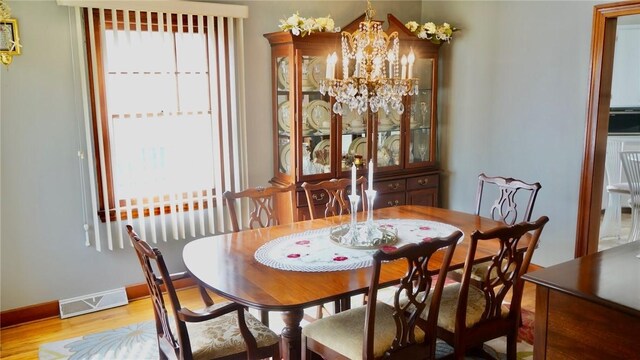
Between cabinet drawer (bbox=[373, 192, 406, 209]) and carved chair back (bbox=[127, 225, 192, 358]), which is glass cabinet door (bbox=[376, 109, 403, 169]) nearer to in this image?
cabinet drawer (bbox=[373, 192, 406, 209])

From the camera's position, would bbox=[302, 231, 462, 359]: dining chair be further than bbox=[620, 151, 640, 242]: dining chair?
No

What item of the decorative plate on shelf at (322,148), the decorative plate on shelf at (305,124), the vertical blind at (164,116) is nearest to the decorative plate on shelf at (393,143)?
the decorative plate on shelf at (322,148)

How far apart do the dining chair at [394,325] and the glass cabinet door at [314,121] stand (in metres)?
1.89

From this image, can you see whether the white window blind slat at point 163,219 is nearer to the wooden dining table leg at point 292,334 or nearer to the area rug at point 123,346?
the area rug at point 123,346

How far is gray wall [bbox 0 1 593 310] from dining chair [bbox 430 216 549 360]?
1.73 meters

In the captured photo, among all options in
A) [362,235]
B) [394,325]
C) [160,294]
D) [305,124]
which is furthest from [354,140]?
[160,294]

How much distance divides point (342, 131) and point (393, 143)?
0.54 metres

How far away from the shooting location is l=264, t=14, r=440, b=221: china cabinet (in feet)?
13.2

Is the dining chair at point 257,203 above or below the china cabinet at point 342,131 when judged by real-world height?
below

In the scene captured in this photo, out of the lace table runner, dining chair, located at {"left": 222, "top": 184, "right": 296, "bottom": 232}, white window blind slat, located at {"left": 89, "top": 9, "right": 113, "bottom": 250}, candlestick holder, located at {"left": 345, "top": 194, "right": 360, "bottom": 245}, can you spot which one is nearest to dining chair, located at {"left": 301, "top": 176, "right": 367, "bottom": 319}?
dining chair, located at {"left": 222, "top": 184, "right": 296, "bottom": 232}

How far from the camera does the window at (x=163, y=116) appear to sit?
11.5 ft

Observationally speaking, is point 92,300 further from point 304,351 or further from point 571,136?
point 571,136

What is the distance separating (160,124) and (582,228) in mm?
3138

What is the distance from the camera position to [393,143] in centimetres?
459
